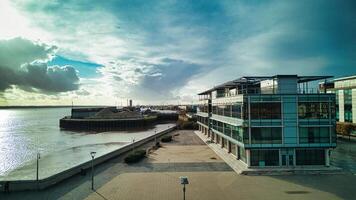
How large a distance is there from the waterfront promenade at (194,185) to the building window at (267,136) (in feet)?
14.6

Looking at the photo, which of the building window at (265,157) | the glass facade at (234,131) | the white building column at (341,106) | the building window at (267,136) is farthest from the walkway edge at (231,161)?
the white building column at (341,106)

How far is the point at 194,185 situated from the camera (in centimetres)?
2600

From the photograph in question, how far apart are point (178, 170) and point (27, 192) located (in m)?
15.5

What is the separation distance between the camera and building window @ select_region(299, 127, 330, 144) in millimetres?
32094

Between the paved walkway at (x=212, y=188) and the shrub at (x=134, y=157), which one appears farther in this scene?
the shrub at (x=134, y=157)

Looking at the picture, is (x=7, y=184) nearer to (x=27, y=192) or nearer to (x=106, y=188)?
(x=27, y=192)

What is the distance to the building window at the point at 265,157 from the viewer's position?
32219mm

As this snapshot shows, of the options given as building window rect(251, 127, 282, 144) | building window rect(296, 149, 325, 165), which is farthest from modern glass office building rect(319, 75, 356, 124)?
building window rect(251, 127, 282, 144)

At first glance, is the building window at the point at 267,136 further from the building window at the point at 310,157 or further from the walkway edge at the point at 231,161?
the walkway edge at the point at 231,161

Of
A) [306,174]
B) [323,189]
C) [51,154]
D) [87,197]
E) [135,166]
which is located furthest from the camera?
[51,154]

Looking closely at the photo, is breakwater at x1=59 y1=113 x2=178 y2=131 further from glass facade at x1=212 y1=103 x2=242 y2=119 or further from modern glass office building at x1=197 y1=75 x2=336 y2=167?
modern glass office building at x1=197 y1=75 x2=336 y2=167

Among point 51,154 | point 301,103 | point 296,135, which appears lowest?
point 51,154

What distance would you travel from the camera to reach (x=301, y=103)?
32.2 meters

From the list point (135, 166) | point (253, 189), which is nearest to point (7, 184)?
point (135, 166)
